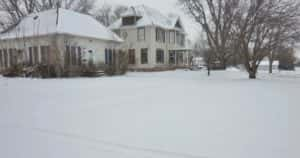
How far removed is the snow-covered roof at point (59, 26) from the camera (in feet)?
53.1

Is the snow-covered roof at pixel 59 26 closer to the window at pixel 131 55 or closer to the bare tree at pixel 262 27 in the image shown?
the window at pixel 131 55

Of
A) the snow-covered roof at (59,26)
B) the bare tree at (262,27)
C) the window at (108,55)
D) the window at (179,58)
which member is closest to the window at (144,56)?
the snow-covered roof at (59,26)

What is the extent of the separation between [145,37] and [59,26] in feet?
33.2

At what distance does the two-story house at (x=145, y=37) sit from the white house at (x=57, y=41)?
4307mm

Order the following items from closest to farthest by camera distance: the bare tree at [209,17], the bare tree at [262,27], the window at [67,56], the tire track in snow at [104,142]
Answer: the tire track in snow at [104,142]
the bare tree at [262,27]
the window at [67,56]
the bare tree at [209,17]

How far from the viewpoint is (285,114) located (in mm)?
4578

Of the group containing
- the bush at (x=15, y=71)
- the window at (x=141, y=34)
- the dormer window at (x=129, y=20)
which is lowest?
the bush at (x=15, y=71)

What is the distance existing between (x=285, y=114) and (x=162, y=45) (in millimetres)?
21294

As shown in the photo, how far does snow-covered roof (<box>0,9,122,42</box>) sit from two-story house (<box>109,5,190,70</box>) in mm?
4563

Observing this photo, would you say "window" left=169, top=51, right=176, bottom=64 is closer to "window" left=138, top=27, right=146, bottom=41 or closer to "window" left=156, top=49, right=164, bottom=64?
"window" left=156, top=49, right=164, bottom=64

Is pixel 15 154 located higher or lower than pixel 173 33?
lower

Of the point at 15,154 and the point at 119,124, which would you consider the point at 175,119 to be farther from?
the point at 15,154

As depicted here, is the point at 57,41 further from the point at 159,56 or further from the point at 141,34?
the point at 159,56

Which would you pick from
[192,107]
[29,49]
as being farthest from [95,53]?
[192,107]
